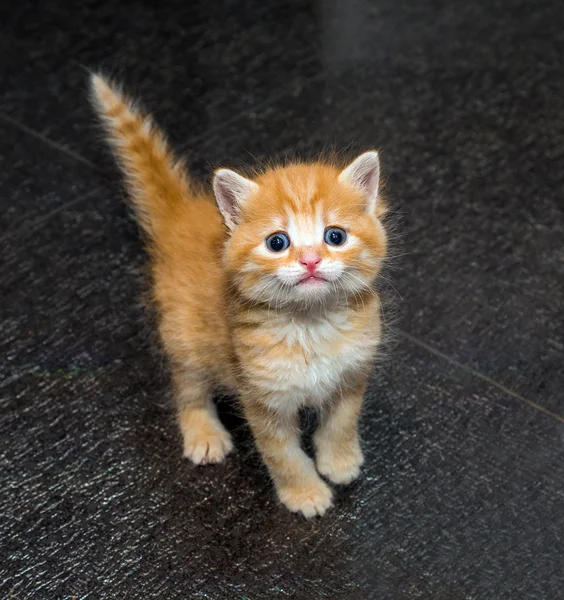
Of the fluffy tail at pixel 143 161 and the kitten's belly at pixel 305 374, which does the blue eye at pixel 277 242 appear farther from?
the fluffy tail at pixel 143 161

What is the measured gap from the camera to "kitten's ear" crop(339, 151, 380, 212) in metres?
1.15

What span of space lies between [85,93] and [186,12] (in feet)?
1.67

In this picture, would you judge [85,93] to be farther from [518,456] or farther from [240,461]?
[518,456]

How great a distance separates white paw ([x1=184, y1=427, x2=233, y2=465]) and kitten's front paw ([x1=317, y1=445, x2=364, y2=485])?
6.2 inches

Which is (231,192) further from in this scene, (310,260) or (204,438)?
(204,438)

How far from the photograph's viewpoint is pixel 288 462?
129cm

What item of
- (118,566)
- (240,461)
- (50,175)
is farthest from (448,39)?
(118,566)

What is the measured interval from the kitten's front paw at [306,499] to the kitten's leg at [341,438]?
40 millimetres

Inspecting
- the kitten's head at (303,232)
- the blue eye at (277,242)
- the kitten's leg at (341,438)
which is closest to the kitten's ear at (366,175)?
the kitten's head at (303,232)

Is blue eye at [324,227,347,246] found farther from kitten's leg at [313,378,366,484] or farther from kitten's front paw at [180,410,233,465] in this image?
kitten's front paw at [180,410,233,465]

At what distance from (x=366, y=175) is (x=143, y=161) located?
17.8 inches

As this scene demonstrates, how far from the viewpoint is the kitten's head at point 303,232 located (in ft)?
3.62

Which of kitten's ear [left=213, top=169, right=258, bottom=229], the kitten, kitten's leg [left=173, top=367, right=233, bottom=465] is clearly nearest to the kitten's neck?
the kitten

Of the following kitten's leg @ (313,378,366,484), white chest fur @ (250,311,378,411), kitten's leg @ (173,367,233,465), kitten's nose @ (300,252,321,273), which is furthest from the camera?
kitten's leg @ (173,367,233,465)
